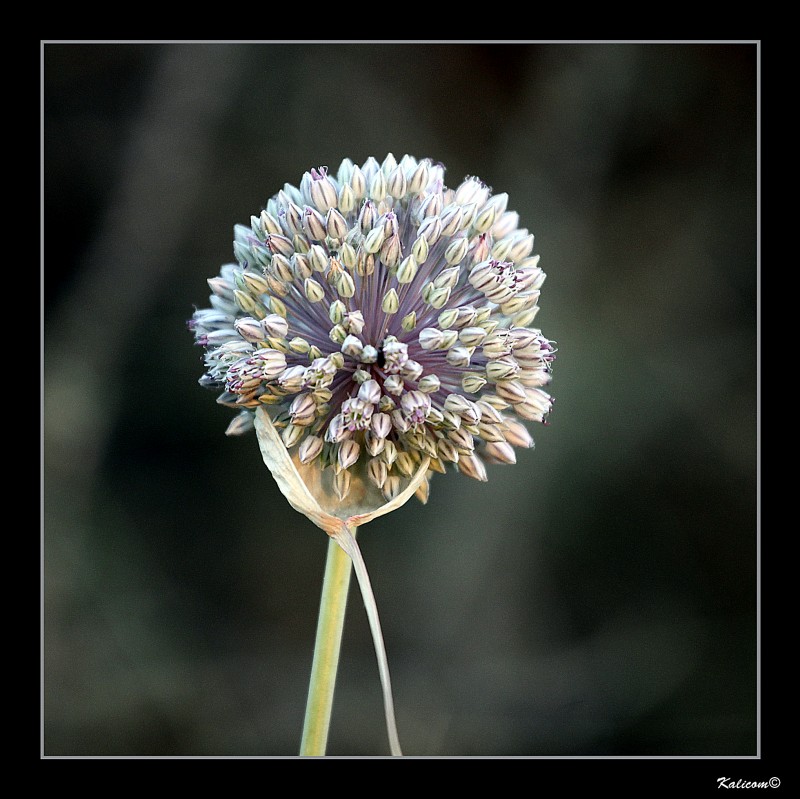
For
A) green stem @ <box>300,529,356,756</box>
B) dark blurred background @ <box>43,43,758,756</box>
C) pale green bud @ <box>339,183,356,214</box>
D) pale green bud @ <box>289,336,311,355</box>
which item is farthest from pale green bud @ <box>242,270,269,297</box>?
dark blurred background @ <box>43,43,758,756</box>

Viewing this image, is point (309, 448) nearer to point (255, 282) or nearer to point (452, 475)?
point (255, 282)

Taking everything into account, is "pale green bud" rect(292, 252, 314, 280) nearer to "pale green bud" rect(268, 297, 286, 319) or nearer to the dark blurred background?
"pale green bud" rect(268, 297, 286, 319)

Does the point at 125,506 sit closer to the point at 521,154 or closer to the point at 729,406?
the point at 521,154

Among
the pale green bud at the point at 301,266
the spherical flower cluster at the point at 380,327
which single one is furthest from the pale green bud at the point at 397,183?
the pale green bud at the point at 301,266

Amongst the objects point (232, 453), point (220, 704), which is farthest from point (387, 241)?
point (220, 704)

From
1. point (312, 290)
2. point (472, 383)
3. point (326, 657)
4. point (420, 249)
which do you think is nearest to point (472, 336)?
point (472, 383)

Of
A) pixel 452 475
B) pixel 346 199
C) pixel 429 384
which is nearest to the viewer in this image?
pixel 429 384
